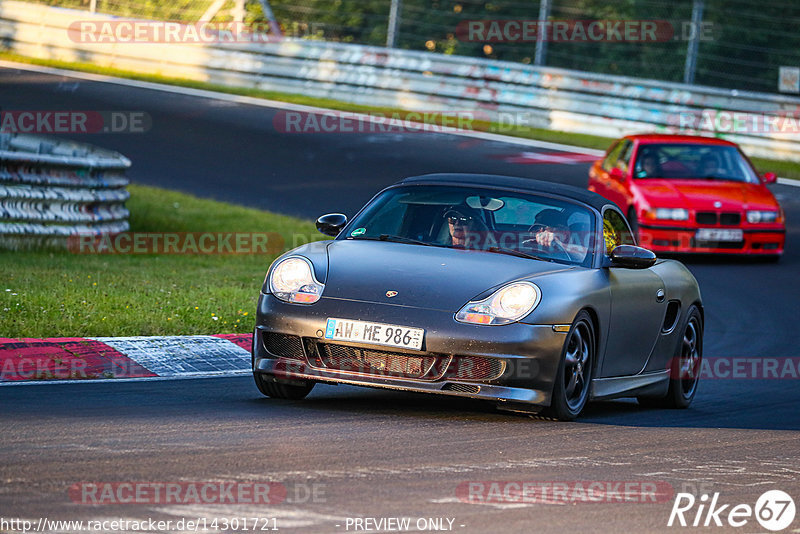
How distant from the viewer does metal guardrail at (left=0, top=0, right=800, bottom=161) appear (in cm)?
2328

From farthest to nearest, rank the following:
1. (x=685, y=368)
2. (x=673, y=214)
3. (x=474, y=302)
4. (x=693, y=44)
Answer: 1. (x=693, y=44)
2. (x=673, y=214)
3. (x=685, y=368)
4. (x=474, y=302)

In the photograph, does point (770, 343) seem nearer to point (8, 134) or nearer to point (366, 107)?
point (8, 134)

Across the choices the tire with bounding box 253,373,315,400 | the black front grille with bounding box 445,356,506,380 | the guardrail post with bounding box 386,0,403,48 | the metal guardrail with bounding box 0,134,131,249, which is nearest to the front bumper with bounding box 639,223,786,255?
the metal guardrail with bounding box 0,134,131,249

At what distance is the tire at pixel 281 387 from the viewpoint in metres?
7.62

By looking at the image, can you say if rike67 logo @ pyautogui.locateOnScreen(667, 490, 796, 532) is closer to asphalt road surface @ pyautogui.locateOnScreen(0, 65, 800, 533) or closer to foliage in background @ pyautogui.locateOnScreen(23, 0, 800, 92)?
asphalt road surface @ pyautogui.locateOnScreen(0, 65, 800, 533)

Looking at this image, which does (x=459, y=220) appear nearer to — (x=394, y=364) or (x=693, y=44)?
(x=394, y=364)

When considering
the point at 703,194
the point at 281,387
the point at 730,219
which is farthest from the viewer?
the point at 703,194

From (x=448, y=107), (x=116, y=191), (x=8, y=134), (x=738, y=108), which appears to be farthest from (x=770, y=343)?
(x=448, y=107)

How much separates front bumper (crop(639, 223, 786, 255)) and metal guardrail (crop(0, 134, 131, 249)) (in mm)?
5726

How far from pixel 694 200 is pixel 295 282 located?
9427mm

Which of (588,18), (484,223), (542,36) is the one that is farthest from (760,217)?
(588,18)

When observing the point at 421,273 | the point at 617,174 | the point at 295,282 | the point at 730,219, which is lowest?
the point at 730,219

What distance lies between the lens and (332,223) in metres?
8.48

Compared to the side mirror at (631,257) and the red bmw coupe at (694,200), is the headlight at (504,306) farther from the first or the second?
the red bmw coupe at (694,200)
